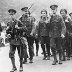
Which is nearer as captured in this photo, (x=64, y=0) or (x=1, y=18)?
(x=1, y=18)

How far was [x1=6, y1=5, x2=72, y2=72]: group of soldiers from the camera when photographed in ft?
34.6

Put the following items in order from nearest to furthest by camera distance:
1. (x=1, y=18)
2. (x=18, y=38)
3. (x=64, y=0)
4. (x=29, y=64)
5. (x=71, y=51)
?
(x=18, y=38), (x=29, y=64), (x=71, y=51), (x=1, y=18), (x=64, y=0)

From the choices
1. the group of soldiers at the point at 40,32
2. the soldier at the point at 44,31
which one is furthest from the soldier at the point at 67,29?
the soldier at the point at 44,31

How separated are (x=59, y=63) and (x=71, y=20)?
2211 mm

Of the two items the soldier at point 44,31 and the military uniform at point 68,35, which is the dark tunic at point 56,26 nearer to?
the soldier at point 44,31

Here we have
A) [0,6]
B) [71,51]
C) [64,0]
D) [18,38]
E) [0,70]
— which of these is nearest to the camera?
[18,38]

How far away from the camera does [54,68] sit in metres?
11.1

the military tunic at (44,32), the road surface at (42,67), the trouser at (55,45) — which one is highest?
the military tunic at (44,32)

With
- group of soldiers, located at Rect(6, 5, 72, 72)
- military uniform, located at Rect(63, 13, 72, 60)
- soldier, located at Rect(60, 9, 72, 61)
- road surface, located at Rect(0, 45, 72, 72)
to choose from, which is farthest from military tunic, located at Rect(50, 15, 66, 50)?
military uniform, located at Rect(63, 13, 72, 60)

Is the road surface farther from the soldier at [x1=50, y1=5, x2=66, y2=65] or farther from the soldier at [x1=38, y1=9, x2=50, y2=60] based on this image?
the soldier at [x1=38, y1=9, x2=50, y2=60]

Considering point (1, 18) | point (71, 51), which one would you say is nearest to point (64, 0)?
point (1, 18)

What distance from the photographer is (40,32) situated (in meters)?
13.0

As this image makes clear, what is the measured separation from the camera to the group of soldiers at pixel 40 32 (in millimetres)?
10547

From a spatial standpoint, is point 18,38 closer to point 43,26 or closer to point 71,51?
point 43,26
